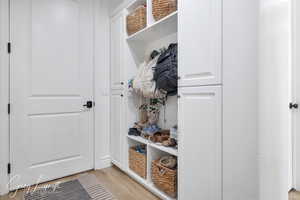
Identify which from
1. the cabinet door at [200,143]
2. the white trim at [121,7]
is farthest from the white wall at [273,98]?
the white trim at [121,7]

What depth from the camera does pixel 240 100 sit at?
3.26ft

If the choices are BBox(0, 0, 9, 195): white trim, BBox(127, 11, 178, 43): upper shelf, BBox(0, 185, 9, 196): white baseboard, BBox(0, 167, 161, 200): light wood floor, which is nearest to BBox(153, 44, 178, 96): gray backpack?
BBox(127, 11, 178, 43): upper shelf

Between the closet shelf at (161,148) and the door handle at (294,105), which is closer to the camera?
the closet shelf at (161,148)

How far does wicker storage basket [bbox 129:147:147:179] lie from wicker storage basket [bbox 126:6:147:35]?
1.45m

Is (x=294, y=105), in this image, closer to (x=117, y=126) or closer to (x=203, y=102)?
(x=203, y=102)

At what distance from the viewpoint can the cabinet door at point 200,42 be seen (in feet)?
3.64

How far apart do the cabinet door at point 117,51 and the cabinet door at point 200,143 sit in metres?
1.17

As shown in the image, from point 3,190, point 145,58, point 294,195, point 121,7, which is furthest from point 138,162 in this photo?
point 121,7

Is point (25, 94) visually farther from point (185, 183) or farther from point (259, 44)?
point (259, 44)

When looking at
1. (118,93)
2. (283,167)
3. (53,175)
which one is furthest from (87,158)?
(283,167)

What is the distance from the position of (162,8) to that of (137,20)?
43 centimetres

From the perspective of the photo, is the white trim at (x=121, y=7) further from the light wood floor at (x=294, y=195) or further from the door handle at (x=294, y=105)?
the light wood floor at (x=294, y=195)

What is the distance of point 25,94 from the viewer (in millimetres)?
1973

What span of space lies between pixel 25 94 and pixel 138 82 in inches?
51.6
